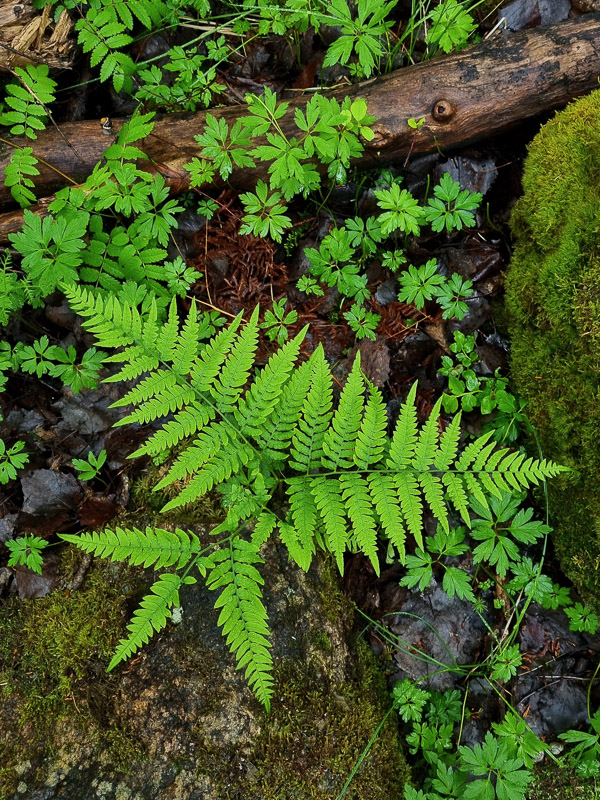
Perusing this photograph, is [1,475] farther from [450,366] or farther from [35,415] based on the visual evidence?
[450,366]

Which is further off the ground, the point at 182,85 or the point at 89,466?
the point at 182,85

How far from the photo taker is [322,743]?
279cm

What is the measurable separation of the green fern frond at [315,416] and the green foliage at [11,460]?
5.79ft

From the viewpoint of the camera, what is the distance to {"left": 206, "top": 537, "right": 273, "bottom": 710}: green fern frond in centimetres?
253

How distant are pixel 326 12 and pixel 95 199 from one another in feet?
7.05

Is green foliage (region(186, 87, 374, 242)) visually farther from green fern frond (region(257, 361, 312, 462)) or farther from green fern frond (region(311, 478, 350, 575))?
green fern frond (region(311, 478, 350, 575))

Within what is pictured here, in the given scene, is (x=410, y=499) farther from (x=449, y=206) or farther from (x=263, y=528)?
(x=449, y=206)

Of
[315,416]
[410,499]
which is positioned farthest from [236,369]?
[410,499]

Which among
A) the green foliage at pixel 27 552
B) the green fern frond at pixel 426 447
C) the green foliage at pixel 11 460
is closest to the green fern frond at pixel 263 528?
the green fern frond at pixel 426 447

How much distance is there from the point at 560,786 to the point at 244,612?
2085 mm

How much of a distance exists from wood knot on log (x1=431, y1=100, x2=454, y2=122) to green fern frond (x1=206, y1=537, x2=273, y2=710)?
2827 millimetres

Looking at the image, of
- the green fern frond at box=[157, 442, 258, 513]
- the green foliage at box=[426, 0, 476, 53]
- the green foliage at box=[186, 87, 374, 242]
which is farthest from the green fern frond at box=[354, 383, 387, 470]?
the green foliage at box=[426, 0, 476, 53]

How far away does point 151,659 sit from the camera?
2.90 meters

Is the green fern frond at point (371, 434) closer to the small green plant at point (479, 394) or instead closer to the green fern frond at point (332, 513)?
the green fern frond at point (332, 513)
